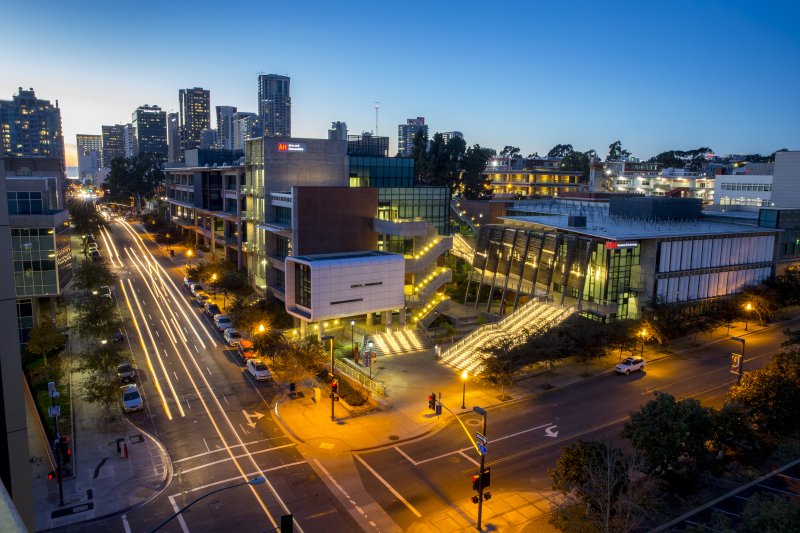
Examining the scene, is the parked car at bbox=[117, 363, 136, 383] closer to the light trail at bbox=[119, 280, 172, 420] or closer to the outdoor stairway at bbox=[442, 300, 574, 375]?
the light trail at bbox=[119, 280, 172, 420]

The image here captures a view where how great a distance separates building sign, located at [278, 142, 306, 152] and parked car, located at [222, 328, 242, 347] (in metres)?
23.4

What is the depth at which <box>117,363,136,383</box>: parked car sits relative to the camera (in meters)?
44.8

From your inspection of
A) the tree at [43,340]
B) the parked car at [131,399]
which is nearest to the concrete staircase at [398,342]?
the parked car at [131,399]

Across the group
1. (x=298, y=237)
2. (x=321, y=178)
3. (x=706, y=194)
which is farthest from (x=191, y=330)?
(x=706, y=194)

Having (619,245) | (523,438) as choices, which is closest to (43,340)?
(523,438)

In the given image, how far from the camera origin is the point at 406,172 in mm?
79250

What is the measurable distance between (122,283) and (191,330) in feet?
91.9

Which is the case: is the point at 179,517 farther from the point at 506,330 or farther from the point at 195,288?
the point at 195,288

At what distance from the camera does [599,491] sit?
24.2 meters

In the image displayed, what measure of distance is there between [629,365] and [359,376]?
22103 mm

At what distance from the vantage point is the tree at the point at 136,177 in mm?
174750

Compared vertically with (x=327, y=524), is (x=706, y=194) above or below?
above

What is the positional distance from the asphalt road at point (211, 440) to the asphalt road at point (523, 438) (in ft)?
12.1

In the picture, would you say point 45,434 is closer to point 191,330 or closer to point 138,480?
point 138,480
